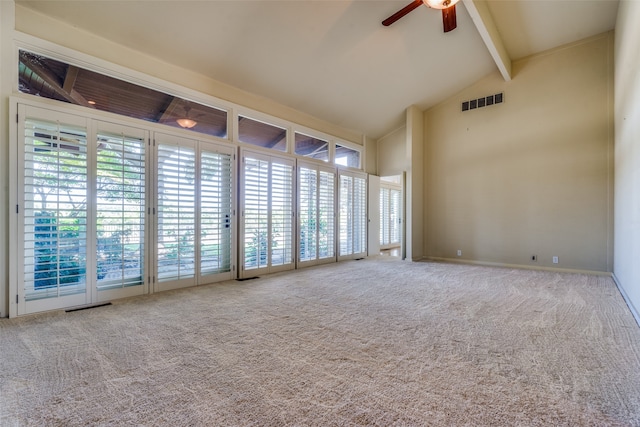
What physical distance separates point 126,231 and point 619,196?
6692 mm

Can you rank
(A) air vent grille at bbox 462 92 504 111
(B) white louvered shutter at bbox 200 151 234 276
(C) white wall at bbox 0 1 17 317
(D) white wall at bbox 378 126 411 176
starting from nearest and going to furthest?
(C) white wall at bbox 0 1 17 317 < (B) white louvered shutter at bbox 200 151 234 276 < (A) air vent grille at bbox 462 92 504 111 < (D) white wall at bbox 378 126 411 176

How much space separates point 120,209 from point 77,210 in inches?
15.7

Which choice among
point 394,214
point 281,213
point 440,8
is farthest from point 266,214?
point 394,214

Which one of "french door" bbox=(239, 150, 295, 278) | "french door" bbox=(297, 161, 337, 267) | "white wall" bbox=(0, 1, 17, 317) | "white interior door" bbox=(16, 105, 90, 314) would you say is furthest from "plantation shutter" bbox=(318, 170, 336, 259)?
"white wall" bbox=(0, 1, 17, 317)

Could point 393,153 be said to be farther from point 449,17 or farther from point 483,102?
point 449,17

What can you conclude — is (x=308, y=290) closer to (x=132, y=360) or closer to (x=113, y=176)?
(x=132, y=360)

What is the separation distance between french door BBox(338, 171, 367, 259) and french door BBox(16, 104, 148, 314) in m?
3.89

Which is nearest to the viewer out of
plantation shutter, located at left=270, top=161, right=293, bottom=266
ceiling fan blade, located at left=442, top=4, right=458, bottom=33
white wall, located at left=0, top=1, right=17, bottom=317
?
white wall, located at left=0, top=1, right=17, bottom=317

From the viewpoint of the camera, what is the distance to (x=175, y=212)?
12.8ft

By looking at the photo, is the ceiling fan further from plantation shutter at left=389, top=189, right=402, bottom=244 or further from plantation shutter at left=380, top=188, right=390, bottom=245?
plantation shutter at left=389, top=189, right=402, bottom=244

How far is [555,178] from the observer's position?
533cm

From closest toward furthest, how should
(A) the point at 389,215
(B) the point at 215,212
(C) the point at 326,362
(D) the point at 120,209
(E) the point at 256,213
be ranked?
(C) the point at 326,362, (D) the point at 120,209, (B) the point at 215,212, (E) the point at 256,213, (A) the point at 389,215

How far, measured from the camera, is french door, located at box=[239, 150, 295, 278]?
15.4ft

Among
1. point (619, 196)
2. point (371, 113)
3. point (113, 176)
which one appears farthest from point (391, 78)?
point (113, 176)
